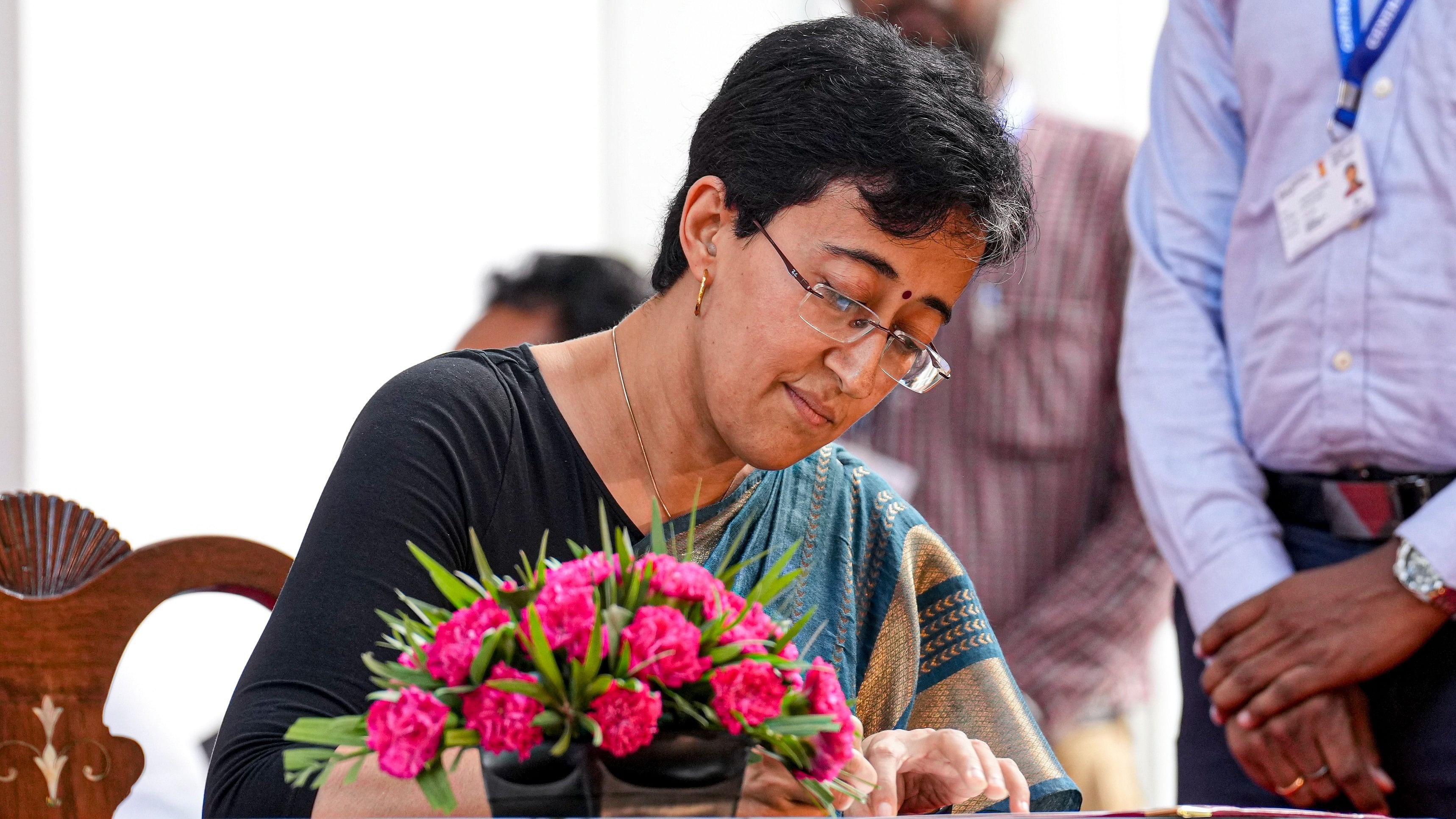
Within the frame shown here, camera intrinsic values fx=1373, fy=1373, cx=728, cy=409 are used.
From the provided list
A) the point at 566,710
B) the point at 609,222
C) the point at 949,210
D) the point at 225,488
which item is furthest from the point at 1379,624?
the point at 609,222

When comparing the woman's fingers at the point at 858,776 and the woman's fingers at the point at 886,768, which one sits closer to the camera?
the woman's fingers at the point at 858,776

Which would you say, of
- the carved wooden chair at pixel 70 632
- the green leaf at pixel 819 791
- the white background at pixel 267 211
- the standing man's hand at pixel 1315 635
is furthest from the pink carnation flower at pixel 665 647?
the white background at pixel 267 211

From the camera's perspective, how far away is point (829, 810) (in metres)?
0.82

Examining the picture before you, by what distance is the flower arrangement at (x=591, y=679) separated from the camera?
2.32ft

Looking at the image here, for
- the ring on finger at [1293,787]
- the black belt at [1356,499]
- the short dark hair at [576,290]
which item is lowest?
the ring on finger at [1293,787]

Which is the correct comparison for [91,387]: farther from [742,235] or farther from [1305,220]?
[1305,220]

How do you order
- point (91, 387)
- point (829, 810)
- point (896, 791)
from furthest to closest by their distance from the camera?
point (91, 387) → point (896, 791) → point (829, 810)

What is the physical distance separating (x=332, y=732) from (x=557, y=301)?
1.74 meters

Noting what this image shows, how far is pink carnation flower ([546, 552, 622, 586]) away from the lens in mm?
750

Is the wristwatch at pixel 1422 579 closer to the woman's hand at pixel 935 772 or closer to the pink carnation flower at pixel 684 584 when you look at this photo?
the woman's hand at pixel 935 772

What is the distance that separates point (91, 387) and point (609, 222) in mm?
1450

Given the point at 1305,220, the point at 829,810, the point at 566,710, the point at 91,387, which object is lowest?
the point at 91,387

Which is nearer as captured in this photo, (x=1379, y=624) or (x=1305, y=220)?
(x=1379, y=624)

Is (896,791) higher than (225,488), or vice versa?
(896,791)
